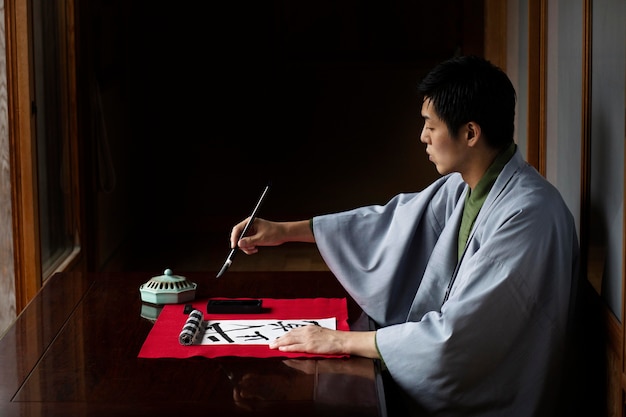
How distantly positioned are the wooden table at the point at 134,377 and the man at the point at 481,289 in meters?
0.11

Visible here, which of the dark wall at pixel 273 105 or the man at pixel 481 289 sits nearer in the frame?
the man at pixel 481 289

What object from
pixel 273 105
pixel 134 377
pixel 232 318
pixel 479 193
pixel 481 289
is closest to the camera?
pixel 134 377

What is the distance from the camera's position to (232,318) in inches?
76.9

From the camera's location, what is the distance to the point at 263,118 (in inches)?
238

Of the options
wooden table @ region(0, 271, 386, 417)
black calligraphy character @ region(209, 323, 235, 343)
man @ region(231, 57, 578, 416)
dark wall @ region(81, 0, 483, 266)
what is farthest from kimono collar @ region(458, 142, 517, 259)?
dark wall @ region(81, 0, 483, 266)

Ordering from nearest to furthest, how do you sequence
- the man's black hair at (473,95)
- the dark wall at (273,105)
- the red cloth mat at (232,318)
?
the red cloth mat at (232,318), the man's black hair at (473,95), the dark wall at (273,105)

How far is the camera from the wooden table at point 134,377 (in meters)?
1.47

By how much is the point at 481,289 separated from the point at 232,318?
1.62 ft

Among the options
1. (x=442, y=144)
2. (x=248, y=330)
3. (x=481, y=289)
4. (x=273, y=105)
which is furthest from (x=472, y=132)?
(x=273, y=105)

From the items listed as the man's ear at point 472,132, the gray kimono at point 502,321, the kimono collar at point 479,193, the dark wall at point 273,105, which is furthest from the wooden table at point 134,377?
the dark wall at point 273,105

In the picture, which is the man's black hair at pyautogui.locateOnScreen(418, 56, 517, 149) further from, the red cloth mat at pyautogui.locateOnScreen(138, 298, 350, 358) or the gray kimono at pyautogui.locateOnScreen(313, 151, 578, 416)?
the red cloth mat at pyautogui.locateOnScreen(138, 298, 350, 358)

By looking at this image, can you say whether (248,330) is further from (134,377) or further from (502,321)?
(502,321)

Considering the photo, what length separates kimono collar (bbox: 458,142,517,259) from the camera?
2031 millimetres

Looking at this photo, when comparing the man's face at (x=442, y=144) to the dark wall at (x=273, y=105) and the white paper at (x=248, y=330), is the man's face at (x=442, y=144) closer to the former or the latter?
the white paper at (x=248, y=330)
